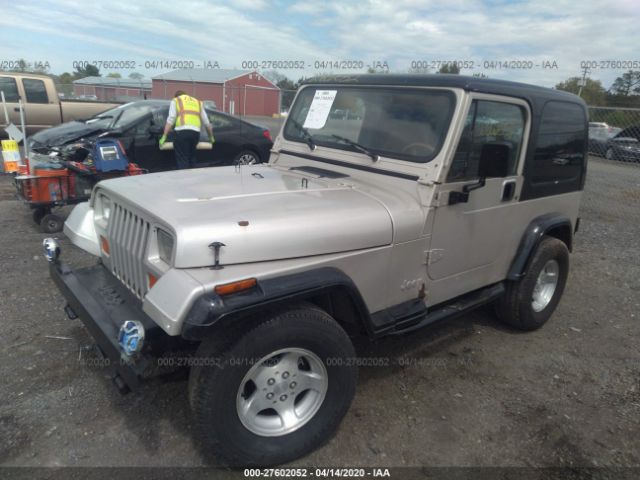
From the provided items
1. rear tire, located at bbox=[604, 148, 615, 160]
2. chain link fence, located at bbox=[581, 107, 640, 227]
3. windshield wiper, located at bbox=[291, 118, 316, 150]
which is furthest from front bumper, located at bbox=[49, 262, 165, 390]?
rear tire, located at bbox=[604, 148, 615, 160]

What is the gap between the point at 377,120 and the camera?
11.0 feet

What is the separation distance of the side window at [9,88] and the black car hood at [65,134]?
206 inches

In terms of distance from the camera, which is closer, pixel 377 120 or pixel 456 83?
pixel 456 83

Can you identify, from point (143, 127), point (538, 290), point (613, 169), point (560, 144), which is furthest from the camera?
point (613, 169)

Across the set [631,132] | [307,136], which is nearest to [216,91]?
[631,132]

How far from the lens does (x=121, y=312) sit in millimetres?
2641

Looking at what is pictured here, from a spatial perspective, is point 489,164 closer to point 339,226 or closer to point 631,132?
point 339,226

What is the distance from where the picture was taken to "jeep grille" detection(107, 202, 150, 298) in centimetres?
253

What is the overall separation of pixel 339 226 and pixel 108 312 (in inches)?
54.1

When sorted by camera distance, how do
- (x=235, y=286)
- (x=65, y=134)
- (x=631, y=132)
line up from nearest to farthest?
(x=235, y=286)
(x=65, y=134)
(x=631, y=132)

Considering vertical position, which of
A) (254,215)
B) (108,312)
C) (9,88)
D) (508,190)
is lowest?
(108,312)

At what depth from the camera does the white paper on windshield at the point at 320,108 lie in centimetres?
364

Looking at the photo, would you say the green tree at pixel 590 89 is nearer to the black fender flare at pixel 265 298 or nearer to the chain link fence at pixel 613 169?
the chain link fence at pixel 613 169

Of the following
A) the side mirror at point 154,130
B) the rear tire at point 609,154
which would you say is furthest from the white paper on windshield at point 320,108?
the rear tire at point 609,154
